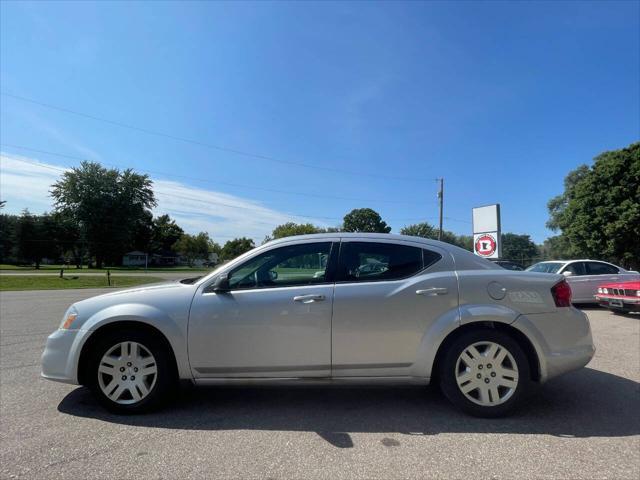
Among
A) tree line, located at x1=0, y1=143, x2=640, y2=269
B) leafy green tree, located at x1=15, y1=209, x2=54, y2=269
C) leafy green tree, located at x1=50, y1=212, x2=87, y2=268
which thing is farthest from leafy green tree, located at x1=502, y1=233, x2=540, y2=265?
leafy green tree, located at x1=15, y1=209, x2=54, y2=269

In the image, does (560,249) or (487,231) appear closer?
(487,231)

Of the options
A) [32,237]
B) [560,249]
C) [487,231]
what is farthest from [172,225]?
[487,231]

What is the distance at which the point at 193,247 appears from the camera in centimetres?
9069

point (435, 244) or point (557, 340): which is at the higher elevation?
point (435, 244)

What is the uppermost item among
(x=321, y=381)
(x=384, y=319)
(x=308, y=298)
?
→ (x=308, y=298)

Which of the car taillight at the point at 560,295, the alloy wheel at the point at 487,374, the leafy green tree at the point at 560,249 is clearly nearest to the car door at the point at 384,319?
the alloy wheel at the point at 487,374

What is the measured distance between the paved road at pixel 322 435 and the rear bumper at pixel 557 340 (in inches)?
17.9

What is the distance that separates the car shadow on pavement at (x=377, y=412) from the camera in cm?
316

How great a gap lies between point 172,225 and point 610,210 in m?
101

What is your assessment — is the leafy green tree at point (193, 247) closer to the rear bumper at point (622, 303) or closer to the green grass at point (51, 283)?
the green grass at point (51, 283)

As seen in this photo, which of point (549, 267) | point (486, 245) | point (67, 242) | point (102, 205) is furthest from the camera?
point (67, 242)

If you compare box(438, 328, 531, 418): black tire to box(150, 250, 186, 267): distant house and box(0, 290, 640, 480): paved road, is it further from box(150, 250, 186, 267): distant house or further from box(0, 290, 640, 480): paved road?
box(150, 250, 186, 267): distant house

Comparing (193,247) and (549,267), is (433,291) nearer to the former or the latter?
(549,267)

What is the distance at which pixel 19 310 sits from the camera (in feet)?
35.5
